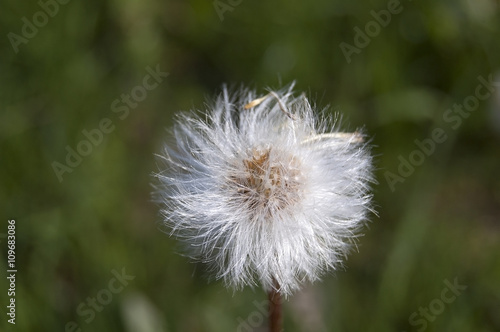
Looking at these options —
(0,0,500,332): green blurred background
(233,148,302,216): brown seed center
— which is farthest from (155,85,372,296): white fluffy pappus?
(0,0,500,332): green blurred background

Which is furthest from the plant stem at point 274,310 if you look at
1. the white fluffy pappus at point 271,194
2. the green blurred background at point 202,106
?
the green blurred background at point 202,106

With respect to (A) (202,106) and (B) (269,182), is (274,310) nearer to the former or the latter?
(B) (269,182)

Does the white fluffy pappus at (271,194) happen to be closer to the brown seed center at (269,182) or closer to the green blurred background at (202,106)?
the brown seed center at (269,182)

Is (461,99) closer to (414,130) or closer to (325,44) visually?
(414,130)

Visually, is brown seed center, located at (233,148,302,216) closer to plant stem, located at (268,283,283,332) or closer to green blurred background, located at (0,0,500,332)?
plant stem, located at (268,283,283,332)

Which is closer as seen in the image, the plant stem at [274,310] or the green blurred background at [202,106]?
the plant stem at [274,310]

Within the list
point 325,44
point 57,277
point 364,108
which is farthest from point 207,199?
point 325,44
